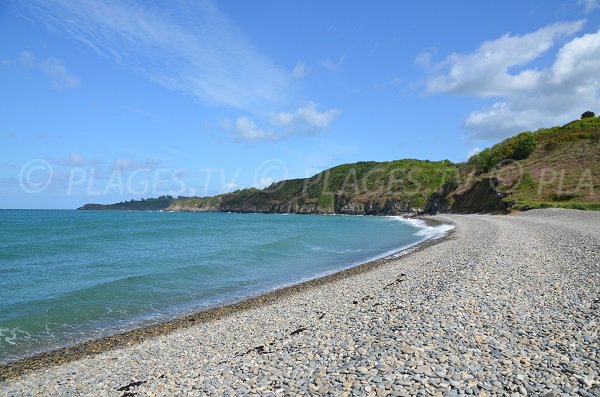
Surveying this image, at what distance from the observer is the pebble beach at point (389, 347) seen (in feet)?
22.1

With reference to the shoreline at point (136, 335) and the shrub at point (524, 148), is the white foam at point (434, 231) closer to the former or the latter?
the shoreline at point (136, 335)

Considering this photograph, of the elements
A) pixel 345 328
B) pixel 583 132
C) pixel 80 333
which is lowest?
pixel 80 333

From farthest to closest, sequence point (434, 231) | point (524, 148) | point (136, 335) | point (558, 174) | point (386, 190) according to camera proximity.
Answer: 1. point (386, 190)
2. point (524, 148)
3. point (558, 174)
4. point (434, 231)
5. point (136, 335)

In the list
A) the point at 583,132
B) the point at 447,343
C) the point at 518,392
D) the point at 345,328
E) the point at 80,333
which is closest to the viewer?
the point at 518,392

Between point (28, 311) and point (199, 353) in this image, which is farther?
point (28, 311)

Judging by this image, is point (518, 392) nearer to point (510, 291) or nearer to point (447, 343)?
point (447, 343)

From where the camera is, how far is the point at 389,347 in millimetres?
8383

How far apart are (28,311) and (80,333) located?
4312 millimetres

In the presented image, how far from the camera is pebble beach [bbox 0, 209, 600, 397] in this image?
6.72m

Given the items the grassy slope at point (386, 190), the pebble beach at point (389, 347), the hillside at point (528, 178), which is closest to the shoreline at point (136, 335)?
→ the pebble beach at point (389, 347)

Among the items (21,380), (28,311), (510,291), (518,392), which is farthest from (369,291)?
(28,311)

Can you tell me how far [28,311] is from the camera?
16.4 m

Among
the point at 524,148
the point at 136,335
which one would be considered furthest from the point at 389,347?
the point at 524,148

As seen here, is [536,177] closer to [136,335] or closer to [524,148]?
[524,148]
